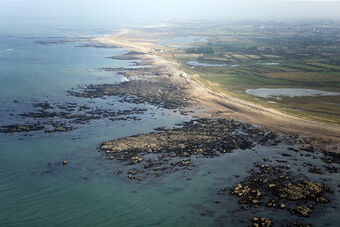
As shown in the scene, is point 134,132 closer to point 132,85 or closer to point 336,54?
point 132,85

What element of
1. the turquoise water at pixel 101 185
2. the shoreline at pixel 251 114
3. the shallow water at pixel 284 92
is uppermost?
the shallow water at pixel 284 92

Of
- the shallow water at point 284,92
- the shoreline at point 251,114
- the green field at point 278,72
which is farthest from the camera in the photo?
the shallow water at point 284,92

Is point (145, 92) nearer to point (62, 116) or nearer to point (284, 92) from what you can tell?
point (62, 116)

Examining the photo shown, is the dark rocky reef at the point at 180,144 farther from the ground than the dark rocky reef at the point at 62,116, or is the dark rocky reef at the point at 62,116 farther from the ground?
the dark rocky reef at the point at 62,116

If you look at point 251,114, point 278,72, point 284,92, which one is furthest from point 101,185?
point 278,72

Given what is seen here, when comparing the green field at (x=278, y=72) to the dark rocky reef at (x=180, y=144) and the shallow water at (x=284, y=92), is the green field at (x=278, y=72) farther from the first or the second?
the dark rocky reef at (x=180, y=144)

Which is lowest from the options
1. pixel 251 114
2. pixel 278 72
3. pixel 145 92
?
pixel 251 114

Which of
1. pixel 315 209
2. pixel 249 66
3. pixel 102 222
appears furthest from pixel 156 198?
pixel 249 66

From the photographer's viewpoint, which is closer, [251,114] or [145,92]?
[251,114]

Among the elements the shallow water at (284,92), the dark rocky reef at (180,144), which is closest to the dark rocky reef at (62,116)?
the dark rocky reef at (180,144)
